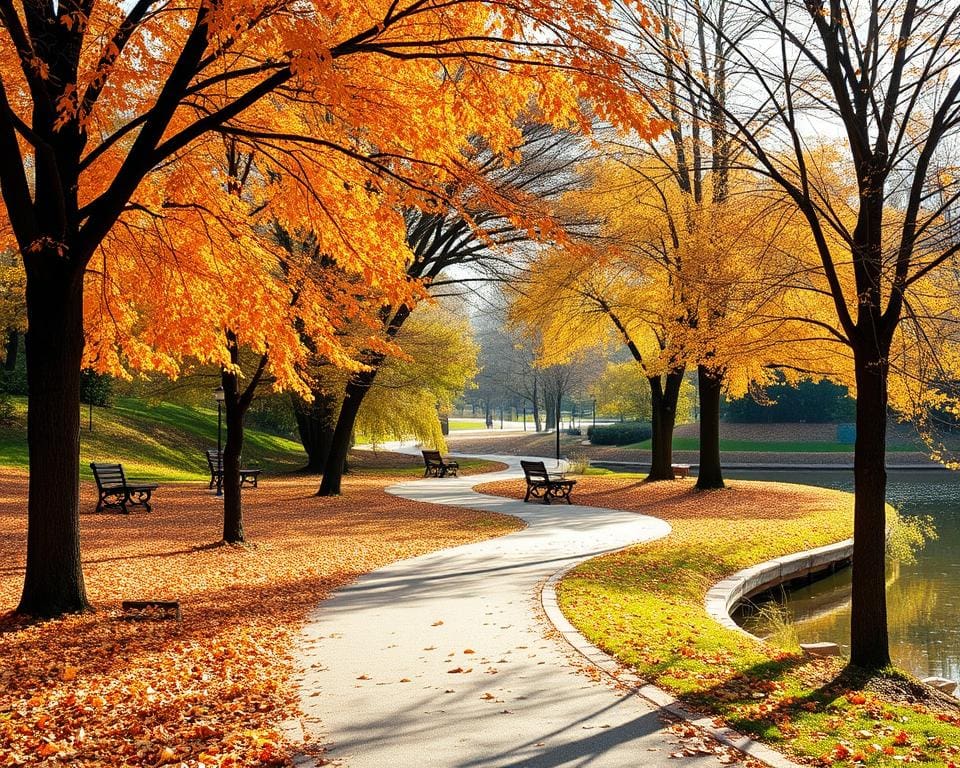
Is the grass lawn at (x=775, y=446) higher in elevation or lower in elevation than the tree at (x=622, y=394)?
lower

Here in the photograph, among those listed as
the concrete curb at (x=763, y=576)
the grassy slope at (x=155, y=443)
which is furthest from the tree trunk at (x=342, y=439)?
the concrete curb at (x=763, y=576)

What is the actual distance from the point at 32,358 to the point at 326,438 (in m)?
25.1

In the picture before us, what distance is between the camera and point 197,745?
4.79m

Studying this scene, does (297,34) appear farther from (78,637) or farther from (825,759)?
(825,759)

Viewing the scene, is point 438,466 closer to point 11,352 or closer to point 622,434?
point 11,352

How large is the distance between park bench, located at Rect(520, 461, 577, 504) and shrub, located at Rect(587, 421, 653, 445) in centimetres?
2873

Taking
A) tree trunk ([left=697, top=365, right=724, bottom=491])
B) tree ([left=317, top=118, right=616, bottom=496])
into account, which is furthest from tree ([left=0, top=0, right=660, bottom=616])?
tree trunk ([left=697, top=365, right=724, bottom=491])

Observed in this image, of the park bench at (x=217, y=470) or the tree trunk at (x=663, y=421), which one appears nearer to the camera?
the park bench at (x=217, y=470)

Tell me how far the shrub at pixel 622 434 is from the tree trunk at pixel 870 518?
4208 centimetres

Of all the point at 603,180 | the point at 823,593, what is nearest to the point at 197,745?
the point at 823,593

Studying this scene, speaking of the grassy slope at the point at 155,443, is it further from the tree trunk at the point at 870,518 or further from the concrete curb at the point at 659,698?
the tree trunk at the point at 870,518

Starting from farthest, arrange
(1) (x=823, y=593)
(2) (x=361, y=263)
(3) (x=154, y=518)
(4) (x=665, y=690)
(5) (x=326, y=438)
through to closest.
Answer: (5) (x=326, y=438) < (3) (x=154, y=518) < (1) (x=823, y=593) < (2) (x=361, y=263) < (4) (x=665, y=690)

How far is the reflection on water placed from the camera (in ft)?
32.6

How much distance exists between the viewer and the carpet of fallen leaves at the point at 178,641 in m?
4.83
